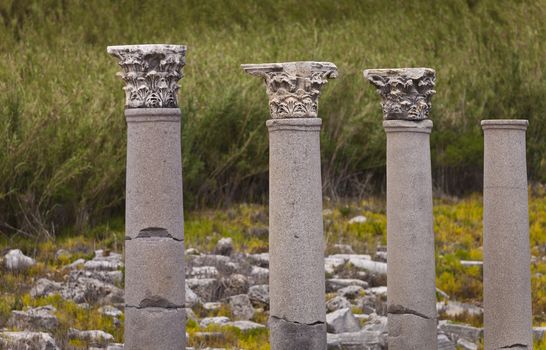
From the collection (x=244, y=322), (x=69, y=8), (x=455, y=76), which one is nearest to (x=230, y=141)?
(x=455, y=76)

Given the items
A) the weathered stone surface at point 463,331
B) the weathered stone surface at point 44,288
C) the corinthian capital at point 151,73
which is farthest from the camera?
the weathered stone surface at point 44,288

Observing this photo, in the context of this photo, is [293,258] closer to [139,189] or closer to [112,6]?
[139,189]

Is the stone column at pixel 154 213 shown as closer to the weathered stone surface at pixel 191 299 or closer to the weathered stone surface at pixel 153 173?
the weathered stone surface at pixel 153 173

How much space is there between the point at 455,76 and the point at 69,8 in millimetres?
13235

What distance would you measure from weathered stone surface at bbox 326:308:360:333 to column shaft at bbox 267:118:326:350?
3936 millimetres

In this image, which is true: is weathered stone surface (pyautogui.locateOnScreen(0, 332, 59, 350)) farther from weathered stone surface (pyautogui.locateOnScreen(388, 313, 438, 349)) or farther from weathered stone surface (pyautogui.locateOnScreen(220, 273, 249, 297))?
weathered stone surface (pyautogui.locateOnScreen(220, 273, 249, 297))

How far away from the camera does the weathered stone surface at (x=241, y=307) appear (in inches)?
725

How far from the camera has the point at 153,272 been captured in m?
12.6

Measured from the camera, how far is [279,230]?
1291 cm

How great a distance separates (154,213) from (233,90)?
559 inches

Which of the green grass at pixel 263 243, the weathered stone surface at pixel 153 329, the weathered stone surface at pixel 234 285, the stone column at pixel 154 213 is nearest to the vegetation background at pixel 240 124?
the green grass at pixel 263 243

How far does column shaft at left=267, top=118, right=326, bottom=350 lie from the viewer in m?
12.8

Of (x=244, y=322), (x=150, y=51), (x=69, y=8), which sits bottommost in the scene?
(x=244, y=322)

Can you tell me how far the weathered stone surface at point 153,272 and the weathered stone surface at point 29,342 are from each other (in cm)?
230
